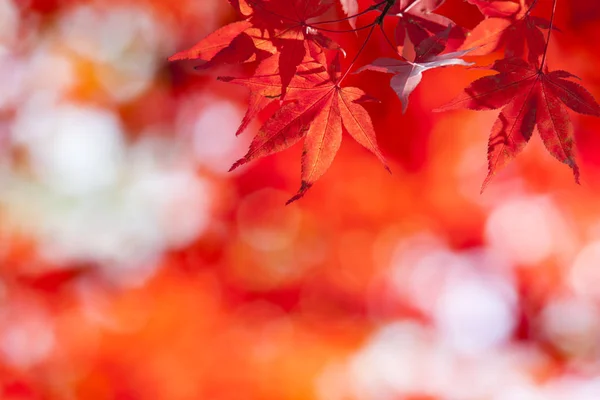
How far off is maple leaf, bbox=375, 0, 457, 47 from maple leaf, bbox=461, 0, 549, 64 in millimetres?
62

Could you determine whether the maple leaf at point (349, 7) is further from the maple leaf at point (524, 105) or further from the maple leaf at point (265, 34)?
the maple leaf at point (524, 105)

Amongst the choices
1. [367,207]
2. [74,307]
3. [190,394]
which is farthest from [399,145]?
[74,307]

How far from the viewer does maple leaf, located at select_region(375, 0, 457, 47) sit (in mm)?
753

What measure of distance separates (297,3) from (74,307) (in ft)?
11.9

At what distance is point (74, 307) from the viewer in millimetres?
3621

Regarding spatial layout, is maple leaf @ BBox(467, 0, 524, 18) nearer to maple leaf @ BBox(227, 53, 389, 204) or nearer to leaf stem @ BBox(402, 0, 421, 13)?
leaf stem @ BBox(402, 0, 421, 13)

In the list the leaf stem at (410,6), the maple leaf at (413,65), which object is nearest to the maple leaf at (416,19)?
the leaf stem at (410,6)

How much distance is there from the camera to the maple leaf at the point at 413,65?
0.63 meters

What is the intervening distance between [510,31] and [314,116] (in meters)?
0.38

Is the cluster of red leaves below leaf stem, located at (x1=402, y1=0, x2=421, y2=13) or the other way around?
below

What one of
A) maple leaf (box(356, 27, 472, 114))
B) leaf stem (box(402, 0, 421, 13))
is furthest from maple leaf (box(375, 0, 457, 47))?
maple leaf (box(356, 27, 472, 114))

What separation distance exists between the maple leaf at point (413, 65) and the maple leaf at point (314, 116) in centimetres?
11

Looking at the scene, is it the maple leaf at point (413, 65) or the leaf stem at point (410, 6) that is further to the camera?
the leaf stem at point (410, 6)

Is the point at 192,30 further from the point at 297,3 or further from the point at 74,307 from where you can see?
the point at 297,3
